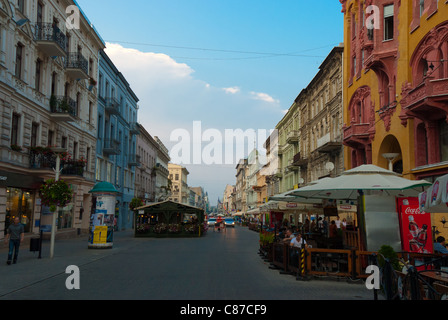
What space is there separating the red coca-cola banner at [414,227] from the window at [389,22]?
53.4ft

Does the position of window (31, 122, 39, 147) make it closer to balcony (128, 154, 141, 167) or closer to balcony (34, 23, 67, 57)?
balcony (34, 23, 67, 57)

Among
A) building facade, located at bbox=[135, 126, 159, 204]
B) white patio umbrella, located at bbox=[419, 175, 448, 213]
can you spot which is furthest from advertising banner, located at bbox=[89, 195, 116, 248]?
building facade, located at bbox=[135, 126, 159, 204]

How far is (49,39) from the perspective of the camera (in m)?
24.7

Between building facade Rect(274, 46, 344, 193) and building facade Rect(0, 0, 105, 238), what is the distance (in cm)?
1847

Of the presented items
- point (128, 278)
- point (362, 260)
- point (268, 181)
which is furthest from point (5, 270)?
point (268, 181)

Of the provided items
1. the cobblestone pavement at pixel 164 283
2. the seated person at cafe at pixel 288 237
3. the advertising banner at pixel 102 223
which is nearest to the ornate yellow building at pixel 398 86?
the seated person at cafe at pixel 288 237

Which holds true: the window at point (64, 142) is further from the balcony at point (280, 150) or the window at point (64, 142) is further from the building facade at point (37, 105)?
the balcony at point (280, 150)

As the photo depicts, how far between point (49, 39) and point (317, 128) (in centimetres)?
2642

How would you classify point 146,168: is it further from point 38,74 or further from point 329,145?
point 38,74

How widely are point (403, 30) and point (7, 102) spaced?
2069cm

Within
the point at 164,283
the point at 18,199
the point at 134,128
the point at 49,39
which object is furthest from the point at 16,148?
the point at 134,128

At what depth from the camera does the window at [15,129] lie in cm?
2198
